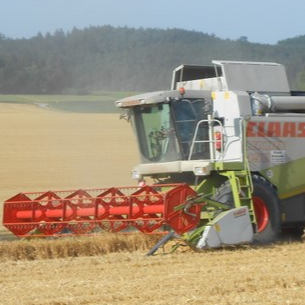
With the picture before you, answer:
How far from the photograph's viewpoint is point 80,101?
20.9m

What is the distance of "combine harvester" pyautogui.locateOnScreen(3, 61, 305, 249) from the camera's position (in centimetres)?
1005

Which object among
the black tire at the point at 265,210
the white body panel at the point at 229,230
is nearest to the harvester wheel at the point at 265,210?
the black tire at the point at 265,210

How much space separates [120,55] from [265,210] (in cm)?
840

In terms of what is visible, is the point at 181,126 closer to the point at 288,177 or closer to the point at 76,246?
the point at 288,177

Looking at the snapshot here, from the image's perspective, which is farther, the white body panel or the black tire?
the black tire

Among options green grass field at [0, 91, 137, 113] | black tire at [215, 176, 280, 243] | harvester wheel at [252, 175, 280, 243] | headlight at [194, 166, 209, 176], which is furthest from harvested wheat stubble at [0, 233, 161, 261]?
green grass field at [0, 91, 137, 113]

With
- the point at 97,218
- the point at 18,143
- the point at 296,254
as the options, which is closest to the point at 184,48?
the point at 97,218

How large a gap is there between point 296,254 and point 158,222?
1597 millimetres

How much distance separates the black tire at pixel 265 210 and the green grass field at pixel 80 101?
4.46 meters

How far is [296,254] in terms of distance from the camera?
352 inches

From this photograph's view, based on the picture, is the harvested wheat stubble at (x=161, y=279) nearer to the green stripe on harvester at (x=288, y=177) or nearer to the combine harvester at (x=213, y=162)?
the combine harvester at (x=213, y=162)

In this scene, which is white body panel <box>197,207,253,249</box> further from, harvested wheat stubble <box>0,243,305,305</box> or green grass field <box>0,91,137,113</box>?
green grass field <box>0,91,137,113</box>

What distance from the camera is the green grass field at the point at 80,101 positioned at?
56.2ft

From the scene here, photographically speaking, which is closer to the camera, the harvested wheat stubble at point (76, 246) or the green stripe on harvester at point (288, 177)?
the harvested wheat stubble at point (76, 246)
